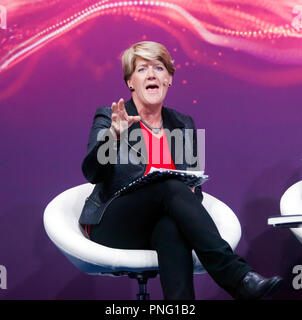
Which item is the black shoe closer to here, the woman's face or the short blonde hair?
the woman's face

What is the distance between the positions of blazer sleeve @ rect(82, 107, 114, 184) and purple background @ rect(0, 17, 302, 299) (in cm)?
68

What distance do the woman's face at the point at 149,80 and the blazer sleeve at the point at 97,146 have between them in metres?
0.19

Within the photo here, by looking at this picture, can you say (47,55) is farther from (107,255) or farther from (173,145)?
(107,255)

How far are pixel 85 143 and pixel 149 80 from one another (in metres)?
0.69

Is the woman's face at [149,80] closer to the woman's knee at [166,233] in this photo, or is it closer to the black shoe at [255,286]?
the woman's knee at [166,233]

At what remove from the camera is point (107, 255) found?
1995 mm

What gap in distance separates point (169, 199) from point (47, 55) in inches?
52.6

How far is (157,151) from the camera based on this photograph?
2320 millimetres

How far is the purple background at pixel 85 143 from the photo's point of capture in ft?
9.48

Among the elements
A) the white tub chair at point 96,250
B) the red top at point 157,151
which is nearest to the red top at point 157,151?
the red top at point 157,151

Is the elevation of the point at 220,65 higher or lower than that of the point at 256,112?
higher

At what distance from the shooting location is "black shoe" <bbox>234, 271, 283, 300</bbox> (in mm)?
1737
